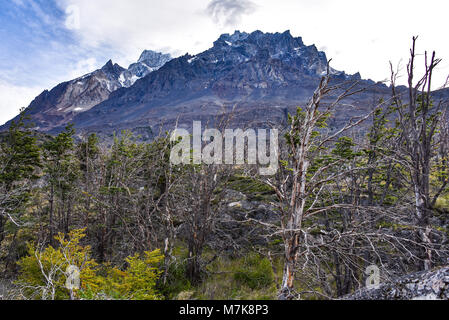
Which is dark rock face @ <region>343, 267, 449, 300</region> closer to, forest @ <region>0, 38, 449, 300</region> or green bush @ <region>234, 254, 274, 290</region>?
forest @ <region>0, 38, 449, 300</region>

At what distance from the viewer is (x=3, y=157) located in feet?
38.5

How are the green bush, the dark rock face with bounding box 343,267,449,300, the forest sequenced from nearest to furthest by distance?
1. the dark rock face with bounding box 343,267,449,300
2. the forest
3. the green bush

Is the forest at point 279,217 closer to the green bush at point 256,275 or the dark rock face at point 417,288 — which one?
the green bush at point 256,275

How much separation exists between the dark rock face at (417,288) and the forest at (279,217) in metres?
0.15

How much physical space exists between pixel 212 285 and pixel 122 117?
659 ft

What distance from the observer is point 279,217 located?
666cm

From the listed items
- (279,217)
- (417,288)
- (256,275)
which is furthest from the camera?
(256,275)

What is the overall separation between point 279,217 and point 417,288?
4.44 metres

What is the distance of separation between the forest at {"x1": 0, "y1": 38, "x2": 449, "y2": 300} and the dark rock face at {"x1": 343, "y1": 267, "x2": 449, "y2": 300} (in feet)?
0.48

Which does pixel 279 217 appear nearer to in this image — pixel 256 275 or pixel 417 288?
pixel 256 275

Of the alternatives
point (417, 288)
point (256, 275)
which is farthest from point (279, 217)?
point (417, 288)

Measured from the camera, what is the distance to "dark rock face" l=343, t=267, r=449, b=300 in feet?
6.85

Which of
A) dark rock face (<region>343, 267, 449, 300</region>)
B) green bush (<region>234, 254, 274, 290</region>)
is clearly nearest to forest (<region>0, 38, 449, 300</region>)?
green bush (<region>234, 254, 274, 290</region>)

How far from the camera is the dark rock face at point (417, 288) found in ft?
6.85
